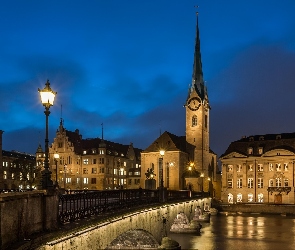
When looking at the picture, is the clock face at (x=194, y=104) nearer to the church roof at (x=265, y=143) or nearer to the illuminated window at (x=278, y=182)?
the church roof at (x=265, y=143)

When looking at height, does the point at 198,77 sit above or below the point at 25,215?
above

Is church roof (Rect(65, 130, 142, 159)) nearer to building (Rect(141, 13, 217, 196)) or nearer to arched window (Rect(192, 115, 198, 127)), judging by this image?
building (Rect(141, 13, 217, 196))

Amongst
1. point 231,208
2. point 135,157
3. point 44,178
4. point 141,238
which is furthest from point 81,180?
point 44,178

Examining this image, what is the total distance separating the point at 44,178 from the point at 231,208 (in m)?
81.2

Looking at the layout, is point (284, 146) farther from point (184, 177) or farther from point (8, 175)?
point (8, 175)

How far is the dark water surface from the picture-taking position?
44.9m

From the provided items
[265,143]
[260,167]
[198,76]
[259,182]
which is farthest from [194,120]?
[259,182]

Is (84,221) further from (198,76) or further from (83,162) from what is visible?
(198,76)

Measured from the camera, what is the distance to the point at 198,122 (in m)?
116

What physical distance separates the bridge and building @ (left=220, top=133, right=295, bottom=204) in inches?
2694

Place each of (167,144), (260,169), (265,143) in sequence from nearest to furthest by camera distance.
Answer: (260,169)
(265,143)
(167,144)

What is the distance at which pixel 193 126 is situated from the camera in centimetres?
11719

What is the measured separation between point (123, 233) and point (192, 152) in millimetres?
87646

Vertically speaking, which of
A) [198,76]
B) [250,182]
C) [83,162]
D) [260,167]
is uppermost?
[198,76]
